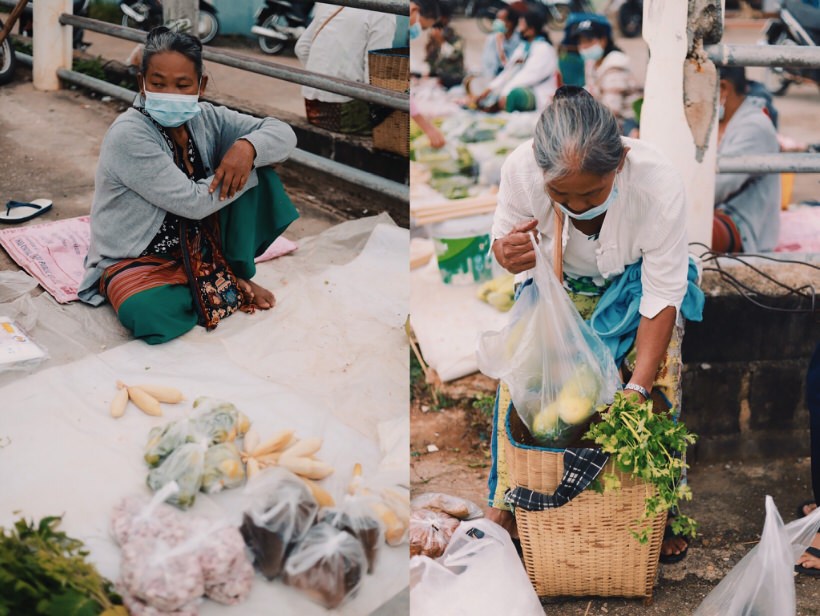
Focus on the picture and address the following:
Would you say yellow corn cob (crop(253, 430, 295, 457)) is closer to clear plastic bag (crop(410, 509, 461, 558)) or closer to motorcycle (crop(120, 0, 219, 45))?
clear plastic bag (crop(410, 509, 461, 558))

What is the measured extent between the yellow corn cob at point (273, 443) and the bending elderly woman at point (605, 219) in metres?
0.61

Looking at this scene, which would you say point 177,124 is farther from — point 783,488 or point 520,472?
point 783,488

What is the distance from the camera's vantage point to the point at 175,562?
185 cm

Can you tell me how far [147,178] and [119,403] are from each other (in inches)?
31.5

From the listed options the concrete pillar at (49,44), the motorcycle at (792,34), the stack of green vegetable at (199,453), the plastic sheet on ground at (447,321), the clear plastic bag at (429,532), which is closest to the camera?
the stack of green vegetable at (199,453)

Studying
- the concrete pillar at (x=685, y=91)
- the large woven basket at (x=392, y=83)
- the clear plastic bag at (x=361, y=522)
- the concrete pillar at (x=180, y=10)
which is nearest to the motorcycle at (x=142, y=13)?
the concrete pillar at (x=180, y=10)

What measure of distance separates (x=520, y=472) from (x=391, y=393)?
0.79 m

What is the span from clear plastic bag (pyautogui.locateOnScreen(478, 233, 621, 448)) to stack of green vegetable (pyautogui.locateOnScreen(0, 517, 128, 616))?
1.09m

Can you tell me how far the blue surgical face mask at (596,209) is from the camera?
2.11 m

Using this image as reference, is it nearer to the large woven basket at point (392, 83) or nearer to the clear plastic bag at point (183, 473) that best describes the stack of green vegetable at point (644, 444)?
the clear plastic bag at point (183, 473)

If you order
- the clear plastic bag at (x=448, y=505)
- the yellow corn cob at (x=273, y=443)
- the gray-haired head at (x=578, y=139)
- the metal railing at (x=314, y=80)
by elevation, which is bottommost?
the clear plastic bag at (x=448, y=505)

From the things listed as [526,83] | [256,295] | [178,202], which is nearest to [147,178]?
[178,202]

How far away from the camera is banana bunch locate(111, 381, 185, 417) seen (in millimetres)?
2557

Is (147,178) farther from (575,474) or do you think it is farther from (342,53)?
(342,53)
